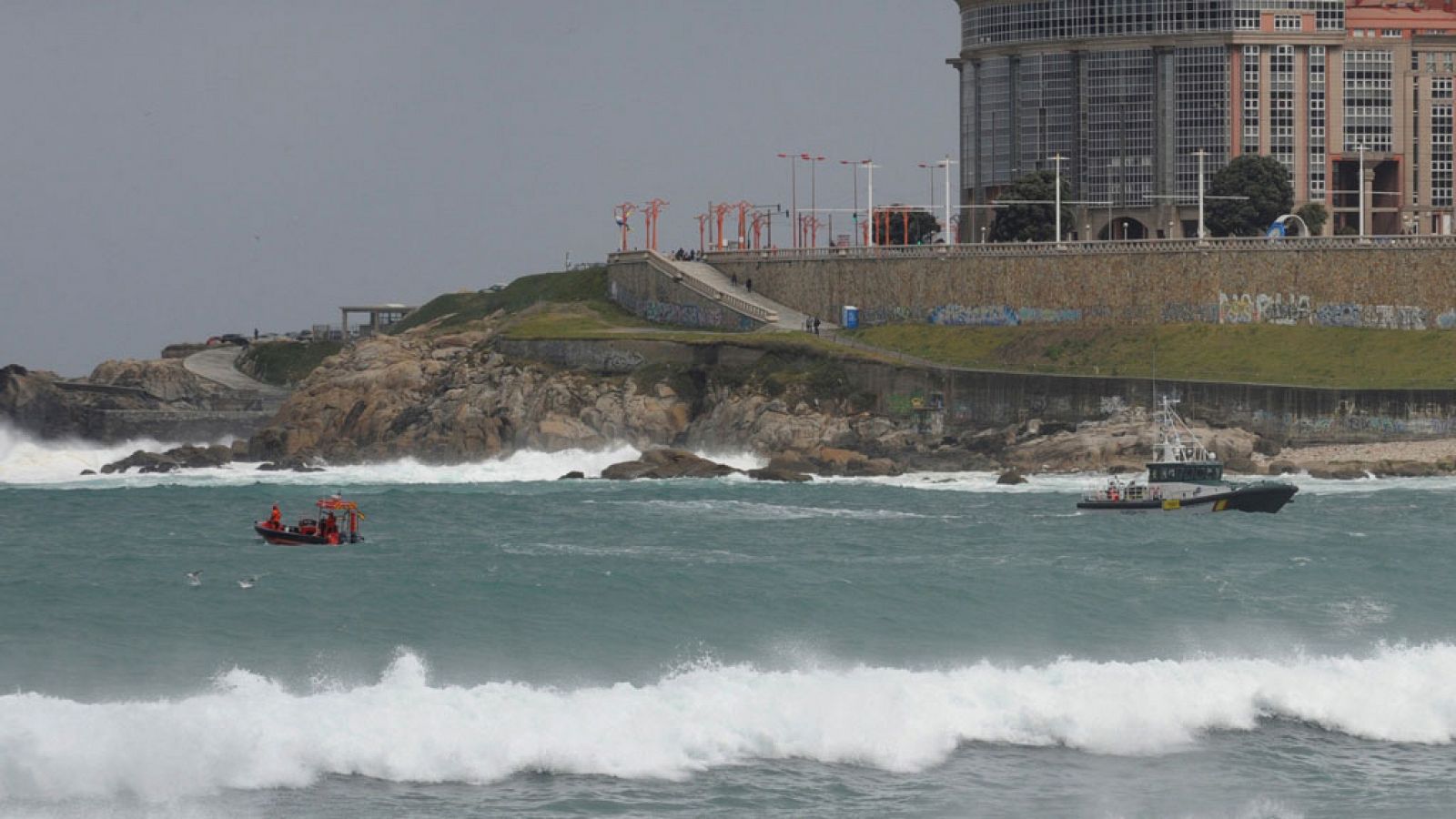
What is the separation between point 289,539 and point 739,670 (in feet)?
95.9

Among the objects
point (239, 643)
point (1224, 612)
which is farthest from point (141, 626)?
point (1224, 612)

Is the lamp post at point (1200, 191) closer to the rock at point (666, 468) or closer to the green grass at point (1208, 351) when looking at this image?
the green grass at point (1208, 351)

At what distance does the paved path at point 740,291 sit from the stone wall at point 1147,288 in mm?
1041

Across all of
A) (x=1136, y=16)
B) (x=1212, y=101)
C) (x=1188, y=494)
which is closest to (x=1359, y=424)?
(x=1188, y=494)

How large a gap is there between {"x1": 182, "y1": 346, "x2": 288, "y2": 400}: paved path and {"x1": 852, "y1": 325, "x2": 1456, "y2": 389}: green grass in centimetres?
4631

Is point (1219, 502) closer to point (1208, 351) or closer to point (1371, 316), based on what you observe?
point (1208, 351)

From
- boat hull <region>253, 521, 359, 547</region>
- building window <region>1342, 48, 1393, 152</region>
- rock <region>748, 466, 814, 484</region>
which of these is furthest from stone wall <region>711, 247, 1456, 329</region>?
boat hull <region>253, 521, 359, 547</region>

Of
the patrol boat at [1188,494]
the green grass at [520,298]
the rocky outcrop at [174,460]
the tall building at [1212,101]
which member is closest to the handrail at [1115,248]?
the green grass at [520,298]

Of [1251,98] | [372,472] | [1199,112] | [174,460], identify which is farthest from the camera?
[1199,112]

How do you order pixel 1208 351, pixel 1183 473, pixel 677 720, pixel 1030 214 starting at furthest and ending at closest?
pixel 1030 214 → pixel 1208 351 → pixel 1183 473 → pixel 677 720

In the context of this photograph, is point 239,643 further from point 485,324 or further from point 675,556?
point 485,324

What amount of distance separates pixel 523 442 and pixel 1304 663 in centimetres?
7720

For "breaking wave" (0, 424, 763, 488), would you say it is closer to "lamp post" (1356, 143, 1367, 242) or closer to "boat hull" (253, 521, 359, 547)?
"boat hull" (253, 521, 359, 547)

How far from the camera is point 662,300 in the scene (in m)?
147
